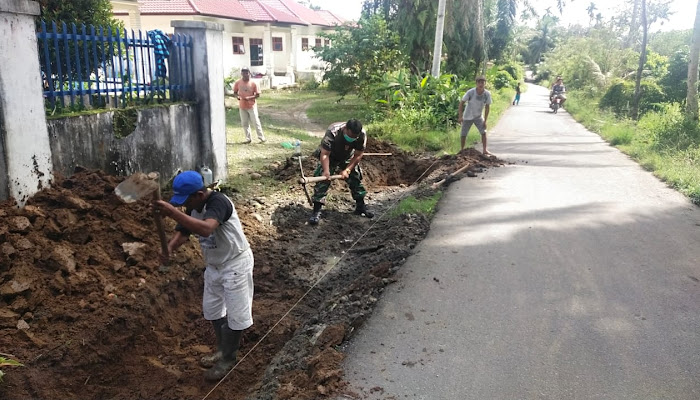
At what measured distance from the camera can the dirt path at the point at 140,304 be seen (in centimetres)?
365

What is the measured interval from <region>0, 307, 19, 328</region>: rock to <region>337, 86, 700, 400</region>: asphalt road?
2.51 m

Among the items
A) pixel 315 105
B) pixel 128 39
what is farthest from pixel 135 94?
pixel 315 105

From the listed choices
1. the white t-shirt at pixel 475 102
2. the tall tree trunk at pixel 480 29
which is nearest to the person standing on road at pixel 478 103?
the white t-shirt at pixel 475 102

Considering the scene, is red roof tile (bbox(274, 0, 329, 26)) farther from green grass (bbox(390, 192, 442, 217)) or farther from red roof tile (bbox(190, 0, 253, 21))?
green grass (bbox(390, 192, 442, 217))

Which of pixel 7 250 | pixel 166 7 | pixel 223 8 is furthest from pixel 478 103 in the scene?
pixel 223 8

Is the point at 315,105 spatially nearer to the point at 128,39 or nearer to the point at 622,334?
the point at 128,39

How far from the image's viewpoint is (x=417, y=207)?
291 inches

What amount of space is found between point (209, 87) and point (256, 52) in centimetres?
2392

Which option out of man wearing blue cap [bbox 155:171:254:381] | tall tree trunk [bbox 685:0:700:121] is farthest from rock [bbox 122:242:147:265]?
tall tree trunk [bbox 685:0:700:121]

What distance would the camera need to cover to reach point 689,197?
26.6 ft

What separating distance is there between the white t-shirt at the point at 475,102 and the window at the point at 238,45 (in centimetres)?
2078

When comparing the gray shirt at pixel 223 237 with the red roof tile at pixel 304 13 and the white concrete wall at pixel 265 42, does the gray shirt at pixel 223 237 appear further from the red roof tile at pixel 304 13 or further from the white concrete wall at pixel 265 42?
the red roof tile at pixel 304 13

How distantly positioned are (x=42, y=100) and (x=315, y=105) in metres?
18.0

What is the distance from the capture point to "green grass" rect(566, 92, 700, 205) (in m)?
8.84
